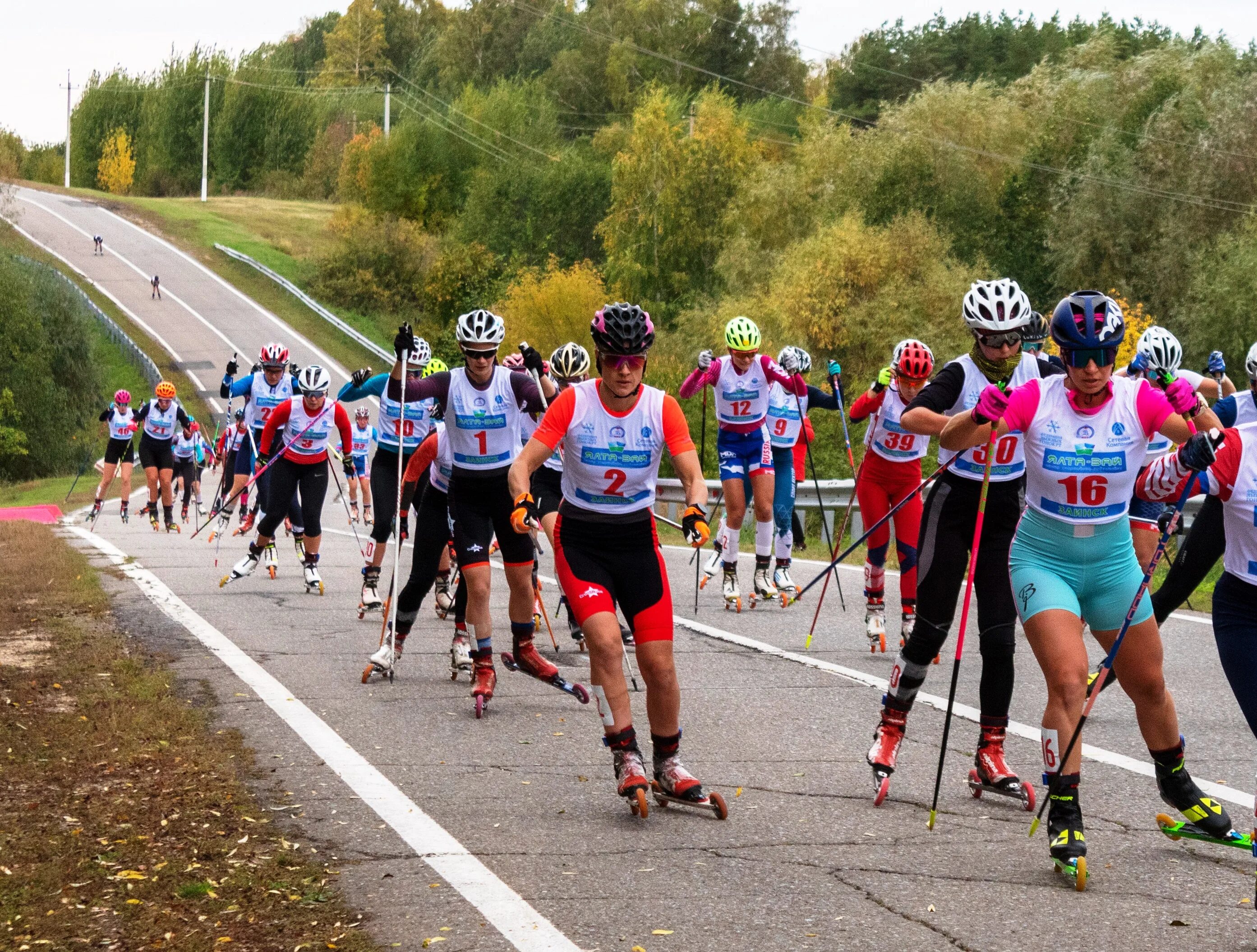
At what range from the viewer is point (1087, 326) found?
5953 mm

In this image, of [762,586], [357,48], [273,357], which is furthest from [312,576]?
[357,48]

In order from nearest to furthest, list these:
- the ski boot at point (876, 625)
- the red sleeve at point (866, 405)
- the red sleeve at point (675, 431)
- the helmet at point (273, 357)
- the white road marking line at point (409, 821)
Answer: the white road marking line at point (409, 821), the red sleeve at point (675, 431), the red sleeve at point (866, 405), the ski boot at point (876, 625), the helmet at point (273, 357)

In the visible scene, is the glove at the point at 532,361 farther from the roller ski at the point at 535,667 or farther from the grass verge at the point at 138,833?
the grass verge at the point at 138,833

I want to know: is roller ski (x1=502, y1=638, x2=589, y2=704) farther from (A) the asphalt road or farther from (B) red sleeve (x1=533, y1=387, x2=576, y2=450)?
(B) red sleeve (x1=533, y1=387, x2=576, y2=450)

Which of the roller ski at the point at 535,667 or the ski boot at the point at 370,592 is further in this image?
the ski boot at the point at 370,592

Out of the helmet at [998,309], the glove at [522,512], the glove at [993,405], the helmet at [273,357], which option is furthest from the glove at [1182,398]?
the helmet at [273,357]

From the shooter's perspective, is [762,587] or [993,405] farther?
[762,587]

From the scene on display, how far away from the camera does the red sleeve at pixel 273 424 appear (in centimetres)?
1516

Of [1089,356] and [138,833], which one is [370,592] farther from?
[1089,356]

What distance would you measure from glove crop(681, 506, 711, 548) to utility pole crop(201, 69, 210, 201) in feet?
337

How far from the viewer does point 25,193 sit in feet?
354

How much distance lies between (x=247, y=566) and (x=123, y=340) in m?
56.1

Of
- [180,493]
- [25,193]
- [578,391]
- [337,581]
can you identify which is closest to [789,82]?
[25,193]

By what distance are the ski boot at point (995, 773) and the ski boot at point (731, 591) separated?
6.83 m
